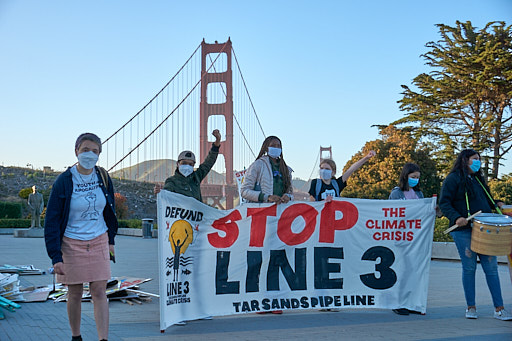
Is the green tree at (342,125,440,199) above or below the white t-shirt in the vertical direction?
above

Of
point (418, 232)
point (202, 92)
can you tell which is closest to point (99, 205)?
point (418, 232)

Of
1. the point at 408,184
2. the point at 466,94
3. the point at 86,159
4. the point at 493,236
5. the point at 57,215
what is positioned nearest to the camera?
the point at 57,215

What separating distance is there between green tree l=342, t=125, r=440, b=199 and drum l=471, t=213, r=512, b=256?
31.4 m

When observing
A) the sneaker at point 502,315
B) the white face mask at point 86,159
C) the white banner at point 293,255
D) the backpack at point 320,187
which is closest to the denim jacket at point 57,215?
the white face mask at point 86,159

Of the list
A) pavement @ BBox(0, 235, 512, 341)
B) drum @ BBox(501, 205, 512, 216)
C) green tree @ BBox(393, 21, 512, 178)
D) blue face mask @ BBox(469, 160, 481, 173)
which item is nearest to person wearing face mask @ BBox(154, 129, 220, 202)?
pavement @ BBox(0, 235, 512, 341)

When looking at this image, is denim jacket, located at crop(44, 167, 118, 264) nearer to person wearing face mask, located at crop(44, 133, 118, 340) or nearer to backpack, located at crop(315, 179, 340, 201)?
person wearing face mask, located at crop(44, 133, 118, 340)

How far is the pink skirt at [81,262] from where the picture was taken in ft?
13.2

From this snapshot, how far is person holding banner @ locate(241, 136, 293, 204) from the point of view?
605 cm

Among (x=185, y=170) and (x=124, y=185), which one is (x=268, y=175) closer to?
(x=185, y=170)

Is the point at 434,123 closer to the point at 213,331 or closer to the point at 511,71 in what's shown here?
the point at 511,71

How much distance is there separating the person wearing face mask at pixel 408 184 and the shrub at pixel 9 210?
115 ft

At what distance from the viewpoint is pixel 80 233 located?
4074 millimetres

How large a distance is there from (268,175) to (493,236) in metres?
2.15

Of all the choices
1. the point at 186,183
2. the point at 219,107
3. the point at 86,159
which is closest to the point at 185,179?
the point at 186,183
